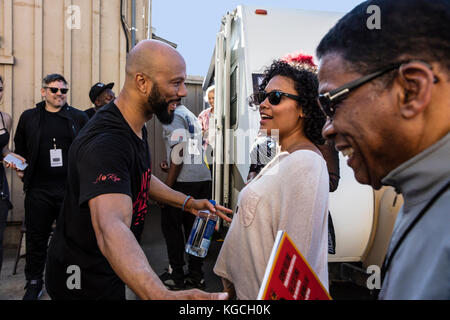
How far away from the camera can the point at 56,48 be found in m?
5.67

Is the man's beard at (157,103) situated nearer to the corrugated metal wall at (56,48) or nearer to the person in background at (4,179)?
the person in background at (4,179)

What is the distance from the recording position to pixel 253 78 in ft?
12.3

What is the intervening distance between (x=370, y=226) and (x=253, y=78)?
1939 mm

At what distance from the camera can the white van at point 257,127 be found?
11.0ft

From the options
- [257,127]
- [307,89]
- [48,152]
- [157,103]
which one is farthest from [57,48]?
[307,89]

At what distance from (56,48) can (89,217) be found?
16.0ft

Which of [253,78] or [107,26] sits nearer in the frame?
[253,78]

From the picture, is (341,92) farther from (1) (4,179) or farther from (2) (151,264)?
(2) (151,264)

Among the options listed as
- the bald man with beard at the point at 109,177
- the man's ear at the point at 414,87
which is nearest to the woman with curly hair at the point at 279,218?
the bald man with beard at the point at 109,177

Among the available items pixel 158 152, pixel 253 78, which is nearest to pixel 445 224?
pixel 253 78

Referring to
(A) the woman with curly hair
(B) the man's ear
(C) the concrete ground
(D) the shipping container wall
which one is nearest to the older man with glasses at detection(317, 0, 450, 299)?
(B) the man's ear

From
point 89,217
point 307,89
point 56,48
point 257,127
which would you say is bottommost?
point 89,217

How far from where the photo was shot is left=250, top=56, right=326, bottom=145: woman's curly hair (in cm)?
196
